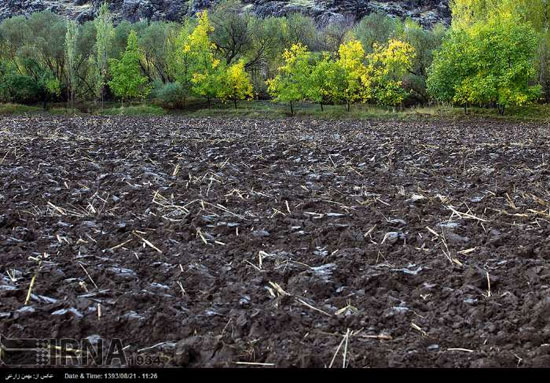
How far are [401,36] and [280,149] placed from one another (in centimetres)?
4725

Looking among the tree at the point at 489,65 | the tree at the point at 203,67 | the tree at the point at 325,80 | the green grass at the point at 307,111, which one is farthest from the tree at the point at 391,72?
the tree at the point at 203,67

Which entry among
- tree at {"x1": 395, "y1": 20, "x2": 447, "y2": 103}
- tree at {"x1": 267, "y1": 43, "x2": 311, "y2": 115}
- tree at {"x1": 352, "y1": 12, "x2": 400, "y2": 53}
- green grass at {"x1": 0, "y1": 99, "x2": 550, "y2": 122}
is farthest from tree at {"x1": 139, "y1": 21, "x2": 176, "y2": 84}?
tree at {"x1": 395, "y1": 20, "x2": 447, "y2": 103}

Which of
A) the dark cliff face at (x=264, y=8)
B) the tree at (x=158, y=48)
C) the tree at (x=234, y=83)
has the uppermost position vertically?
Result: the dark cliff face at (x=264, y=8)

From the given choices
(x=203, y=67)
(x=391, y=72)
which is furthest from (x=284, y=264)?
(x=203, y=67)

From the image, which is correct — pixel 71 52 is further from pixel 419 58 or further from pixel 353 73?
pixel 419 58

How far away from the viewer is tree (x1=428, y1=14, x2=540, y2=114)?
36062mm

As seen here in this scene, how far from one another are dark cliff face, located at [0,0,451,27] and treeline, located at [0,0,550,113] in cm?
4412

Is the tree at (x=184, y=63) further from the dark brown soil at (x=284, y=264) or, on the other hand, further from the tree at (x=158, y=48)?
the dark brown soil at (x=284, y=264)

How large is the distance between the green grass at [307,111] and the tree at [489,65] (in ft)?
4.41

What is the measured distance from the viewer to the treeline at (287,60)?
3769cm
